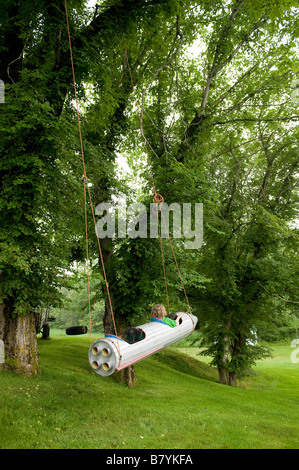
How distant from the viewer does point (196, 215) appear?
469 inches

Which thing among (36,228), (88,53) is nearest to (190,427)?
(36,228)

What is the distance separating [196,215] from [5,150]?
682 centimetres

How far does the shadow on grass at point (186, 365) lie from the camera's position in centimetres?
1994

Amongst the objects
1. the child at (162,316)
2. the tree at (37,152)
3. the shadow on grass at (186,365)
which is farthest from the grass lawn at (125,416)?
the shadow on grass at (186,365)

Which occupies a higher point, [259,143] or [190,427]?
[259,143]

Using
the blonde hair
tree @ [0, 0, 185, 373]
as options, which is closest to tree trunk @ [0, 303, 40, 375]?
tree @ [0, 0, 185, 373]

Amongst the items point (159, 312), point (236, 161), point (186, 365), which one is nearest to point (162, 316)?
point (159, 312)

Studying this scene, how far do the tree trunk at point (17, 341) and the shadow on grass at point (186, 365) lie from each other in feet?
40.7

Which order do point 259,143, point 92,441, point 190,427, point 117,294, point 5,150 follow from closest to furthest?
point 92,441
point 190,427
point 5,150
point 117,294
point 259,143

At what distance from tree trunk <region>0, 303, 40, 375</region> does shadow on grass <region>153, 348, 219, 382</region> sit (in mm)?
12400

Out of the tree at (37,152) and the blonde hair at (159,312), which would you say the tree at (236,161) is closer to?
the tree at (37,152)

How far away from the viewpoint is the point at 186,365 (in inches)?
829

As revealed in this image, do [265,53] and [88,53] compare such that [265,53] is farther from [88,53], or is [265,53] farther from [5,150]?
[5,150]

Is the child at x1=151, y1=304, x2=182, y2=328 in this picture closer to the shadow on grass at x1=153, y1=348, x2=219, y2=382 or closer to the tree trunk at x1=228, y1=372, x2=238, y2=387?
the tree trunk at x1=228, y1=372, x2=238, y2=387
